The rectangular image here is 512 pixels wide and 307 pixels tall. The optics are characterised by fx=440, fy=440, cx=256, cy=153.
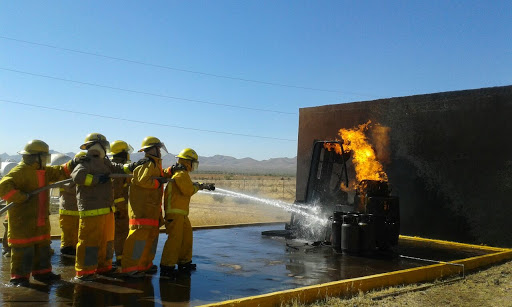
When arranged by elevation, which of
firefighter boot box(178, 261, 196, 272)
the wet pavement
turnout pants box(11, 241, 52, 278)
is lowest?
the wet pavement

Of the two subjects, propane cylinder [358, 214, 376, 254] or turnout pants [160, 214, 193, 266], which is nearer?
turnout pants [160, 214, 193, 266]

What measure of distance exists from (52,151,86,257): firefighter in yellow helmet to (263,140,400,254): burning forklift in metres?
4.97

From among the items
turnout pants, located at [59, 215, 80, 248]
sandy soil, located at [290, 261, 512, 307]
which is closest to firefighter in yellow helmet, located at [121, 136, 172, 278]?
turnout pants, located at [59, 215, 80, 248]

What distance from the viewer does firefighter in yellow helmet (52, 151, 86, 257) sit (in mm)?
8172

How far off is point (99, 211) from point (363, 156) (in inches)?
326

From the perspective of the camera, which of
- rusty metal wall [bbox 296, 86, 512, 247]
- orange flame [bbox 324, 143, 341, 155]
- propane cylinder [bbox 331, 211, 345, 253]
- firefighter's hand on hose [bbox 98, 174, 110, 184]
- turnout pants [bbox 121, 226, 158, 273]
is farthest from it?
orange flame [bbox 324, 143, 341, 155]

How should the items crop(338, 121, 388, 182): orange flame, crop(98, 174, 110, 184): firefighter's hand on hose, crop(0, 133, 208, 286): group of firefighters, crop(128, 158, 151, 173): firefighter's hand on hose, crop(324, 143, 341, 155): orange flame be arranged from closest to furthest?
crop(0, 133, 208, 286): group of firefighters, crop(98, 174, 110, 184): firefighter's hand on hose, crop(128, 158, 151, 173): firefighter's hand on hose, crop(324, 143, 341, 155): orange flame, crop(338, 121, 388, 182): orange flame

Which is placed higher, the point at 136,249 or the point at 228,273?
the point at 136,249

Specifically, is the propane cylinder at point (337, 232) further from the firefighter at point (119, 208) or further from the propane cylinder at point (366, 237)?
the firefighter at point (119, 208)

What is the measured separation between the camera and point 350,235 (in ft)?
29.3

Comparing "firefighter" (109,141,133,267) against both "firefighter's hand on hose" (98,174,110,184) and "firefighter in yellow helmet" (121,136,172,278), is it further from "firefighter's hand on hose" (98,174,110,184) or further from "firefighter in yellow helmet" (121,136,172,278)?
"firefighter's hand on hose" (98,174,110,184)

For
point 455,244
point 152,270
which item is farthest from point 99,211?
point 455,244

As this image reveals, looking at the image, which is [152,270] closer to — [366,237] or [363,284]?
[363,284]

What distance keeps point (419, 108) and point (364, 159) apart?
205 centimetres
